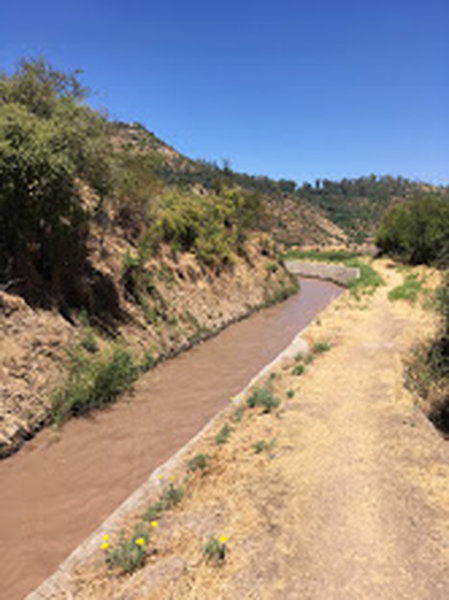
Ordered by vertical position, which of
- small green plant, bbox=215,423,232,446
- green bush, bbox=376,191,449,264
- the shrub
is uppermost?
green bush, bbox=376,191,449,264

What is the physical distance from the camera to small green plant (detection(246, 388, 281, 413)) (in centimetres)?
875

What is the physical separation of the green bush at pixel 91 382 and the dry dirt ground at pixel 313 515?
131 inches

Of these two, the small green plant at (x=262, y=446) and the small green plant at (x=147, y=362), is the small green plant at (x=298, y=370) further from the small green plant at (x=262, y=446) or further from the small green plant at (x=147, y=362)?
the small green plant at (x=147, y=362)

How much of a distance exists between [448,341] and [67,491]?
11228mm

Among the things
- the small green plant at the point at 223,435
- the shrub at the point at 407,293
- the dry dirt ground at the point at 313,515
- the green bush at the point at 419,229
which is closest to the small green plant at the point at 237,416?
the dry dirt ground at the point at 313,515

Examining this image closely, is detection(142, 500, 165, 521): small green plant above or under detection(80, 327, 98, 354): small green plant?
under

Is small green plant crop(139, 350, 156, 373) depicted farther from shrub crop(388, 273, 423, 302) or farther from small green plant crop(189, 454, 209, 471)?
shrub crop(388, 273, 423, 302)

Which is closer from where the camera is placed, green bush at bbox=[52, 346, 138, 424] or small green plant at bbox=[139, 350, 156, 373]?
green bush at bbox=[52, 346, 138, 424]

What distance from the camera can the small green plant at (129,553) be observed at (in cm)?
445

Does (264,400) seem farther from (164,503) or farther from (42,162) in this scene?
(42,162)

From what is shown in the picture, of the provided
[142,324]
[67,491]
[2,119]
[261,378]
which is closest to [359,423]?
[261,378]

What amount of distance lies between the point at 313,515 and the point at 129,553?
2.32 m

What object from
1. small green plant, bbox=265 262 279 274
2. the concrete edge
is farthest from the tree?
small green plant, bbox=265 262 279 274

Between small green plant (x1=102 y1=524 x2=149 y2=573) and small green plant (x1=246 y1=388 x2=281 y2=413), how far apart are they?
4.36 m
